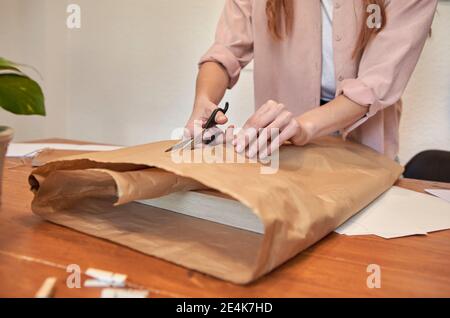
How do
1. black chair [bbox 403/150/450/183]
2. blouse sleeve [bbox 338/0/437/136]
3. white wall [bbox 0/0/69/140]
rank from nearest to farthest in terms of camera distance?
blouse sleeve [bbox 338/0/437/136] → black chair [bbox 403/150/450/183] → white wall [bbox 0/0/69/140]

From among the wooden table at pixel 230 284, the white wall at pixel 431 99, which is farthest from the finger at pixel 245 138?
the white wall at pixel 431 99

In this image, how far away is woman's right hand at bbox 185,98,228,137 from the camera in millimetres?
659

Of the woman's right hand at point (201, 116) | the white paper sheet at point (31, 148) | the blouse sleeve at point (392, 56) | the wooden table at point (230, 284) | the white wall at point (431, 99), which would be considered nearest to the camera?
the wooden table at point (230, 284)

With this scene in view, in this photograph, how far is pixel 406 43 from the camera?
0.79 meters

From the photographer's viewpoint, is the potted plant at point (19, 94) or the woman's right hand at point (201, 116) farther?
the woman's right hand at point (201, 116)

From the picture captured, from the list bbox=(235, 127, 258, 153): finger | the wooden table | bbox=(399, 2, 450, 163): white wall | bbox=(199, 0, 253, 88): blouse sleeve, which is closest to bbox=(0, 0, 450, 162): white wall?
bbox=(399, 2, 450, 163): white wall

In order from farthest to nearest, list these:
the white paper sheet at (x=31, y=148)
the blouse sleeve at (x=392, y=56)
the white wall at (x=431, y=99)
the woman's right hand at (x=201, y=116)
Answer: the white wall at (x=431, y=99)
the white paper sheet at (x=31, y=148)
the blouse sleeve at (x=392, y=56)
the woman's right hand at (x=201, y=116)

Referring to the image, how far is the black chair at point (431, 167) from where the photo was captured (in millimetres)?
1104

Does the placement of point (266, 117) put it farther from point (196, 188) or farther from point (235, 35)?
point (235, 35)

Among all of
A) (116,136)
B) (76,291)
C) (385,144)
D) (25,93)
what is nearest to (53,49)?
(116,136)

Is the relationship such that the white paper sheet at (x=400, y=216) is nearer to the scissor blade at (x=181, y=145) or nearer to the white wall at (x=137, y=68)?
the scissor blade at (x=181, y=145)

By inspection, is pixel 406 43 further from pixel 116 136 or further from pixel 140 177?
pixel 116 136

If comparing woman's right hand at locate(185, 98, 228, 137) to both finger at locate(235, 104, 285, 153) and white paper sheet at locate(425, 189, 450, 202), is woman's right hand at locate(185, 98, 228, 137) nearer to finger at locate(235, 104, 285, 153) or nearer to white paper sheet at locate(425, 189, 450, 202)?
finger at locate(235, 104, 285, 153)

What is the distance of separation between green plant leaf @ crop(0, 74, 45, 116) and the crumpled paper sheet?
0.26 feet
